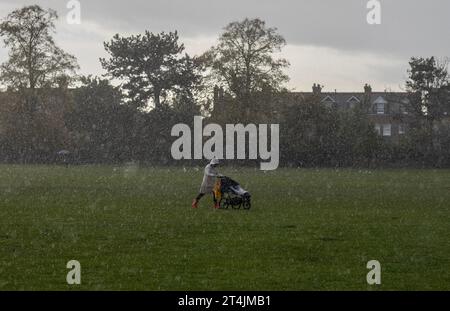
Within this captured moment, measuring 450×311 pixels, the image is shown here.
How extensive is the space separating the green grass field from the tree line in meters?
46.6

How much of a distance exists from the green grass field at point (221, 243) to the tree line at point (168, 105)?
153 ft

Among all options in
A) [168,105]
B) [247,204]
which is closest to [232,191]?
[247,204]

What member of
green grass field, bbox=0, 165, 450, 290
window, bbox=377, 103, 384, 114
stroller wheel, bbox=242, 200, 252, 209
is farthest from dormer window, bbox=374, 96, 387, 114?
stroller wheel, bbox=242, 200, 252, 209

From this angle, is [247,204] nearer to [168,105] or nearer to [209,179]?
[209,179]

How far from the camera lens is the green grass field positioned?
47.9 ft

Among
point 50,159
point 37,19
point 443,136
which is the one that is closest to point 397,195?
point 443,136

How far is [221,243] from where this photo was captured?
63.2ft

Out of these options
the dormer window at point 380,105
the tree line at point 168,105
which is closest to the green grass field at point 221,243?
the tree line at point 168,105

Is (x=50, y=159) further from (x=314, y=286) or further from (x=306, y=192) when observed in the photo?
(x=314, y=286)

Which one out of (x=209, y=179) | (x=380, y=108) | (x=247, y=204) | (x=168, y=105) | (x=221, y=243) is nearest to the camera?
(x=221, y=243)

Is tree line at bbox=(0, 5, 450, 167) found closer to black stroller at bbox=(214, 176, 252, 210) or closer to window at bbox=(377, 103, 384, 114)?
window at bbox=(377, 103, 384, 114)

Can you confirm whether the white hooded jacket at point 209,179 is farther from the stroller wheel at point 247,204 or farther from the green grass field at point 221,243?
the stroller wheel at point 247,204

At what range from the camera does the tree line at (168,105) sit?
81375 mm

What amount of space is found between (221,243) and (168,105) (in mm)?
72248
